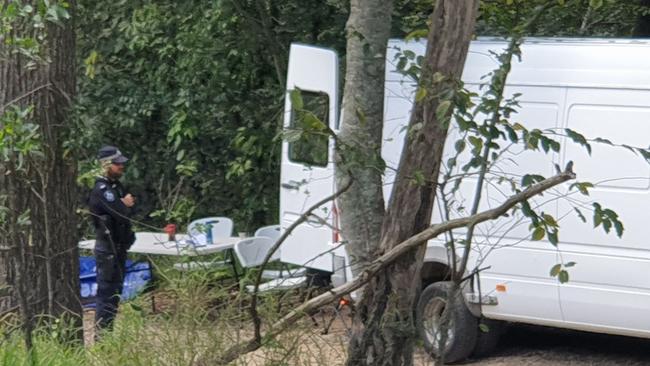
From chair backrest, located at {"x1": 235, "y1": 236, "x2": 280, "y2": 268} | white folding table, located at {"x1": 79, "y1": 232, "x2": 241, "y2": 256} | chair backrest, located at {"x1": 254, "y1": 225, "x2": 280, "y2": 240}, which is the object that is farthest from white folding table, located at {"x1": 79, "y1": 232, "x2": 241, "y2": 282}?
chair backrest, located at {"x1": 254, "y1": 225, "x2": 280, "y2": 240}

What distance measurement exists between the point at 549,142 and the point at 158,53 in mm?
9670

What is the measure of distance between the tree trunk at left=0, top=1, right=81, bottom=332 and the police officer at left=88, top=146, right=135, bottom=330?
2416 mm

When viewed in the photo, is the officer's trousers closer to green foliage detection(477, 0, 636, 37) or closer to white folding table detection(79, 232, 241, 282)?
white folding table detection(79, 232, 241, 282)

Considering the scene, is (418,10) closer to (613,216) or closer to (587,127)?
(587,127)

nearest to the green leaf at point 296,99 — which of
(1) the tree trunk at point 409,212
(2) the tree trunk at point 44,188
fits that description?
(1) the tree trunk at point 409,212

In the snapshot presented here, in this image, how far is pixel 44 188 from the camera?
297 inches

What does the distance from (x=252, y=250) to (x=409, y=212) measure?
596 cm

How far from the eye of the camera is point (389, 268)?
5.73m

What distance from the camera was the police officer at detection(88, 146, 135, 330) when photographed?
1040cm

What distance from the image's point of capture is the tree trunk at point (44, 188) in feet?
24.8

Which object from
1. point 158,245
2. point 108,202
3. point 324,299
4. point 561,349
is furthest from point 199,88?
point 324,299

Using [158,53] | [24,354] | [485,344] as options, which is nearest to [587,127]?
[485,344]

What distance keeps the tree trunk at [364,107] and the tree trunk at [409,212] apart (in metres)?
0.96

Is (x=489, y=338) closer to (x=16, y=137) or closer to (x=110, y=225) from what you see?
(x=110, y=225)
